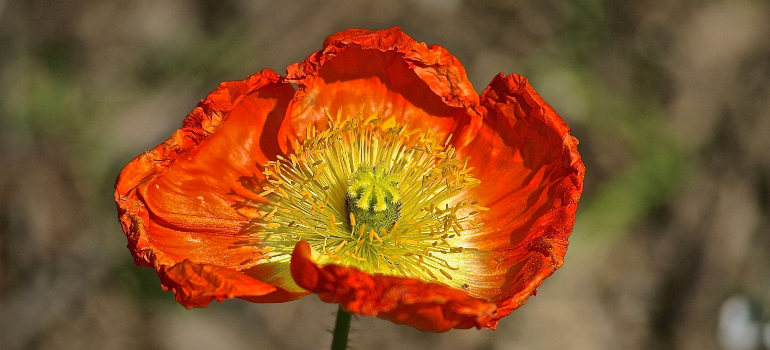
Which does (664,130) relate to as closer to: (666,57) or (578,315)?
(666,57)

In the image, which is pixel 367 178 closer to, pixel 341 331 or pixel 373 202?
pixel 373 202

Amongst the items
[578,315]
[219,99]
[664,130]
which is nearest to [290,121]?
[219,99]

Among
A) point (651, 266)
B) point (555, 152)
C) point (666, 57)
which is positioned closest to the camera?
point (555, 152)

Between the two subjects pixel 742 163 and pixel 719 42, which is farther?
pixel 719 42

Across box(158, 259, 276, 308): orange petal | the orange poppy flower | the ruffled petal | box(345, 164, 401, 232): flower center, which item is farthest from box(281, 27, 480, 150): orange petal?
box(158, 259, 276, 308): orange petal

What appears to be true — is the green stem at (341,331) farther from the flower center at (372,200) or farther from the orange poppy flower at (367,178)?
the flower center at (372,200)

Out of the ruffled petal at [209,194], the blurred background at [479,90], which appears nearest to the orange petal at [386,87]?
the ruffled petal at [209,194]

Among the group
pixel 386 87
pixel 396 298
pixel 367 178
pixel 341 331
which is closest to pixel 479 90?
pixel 386 87
